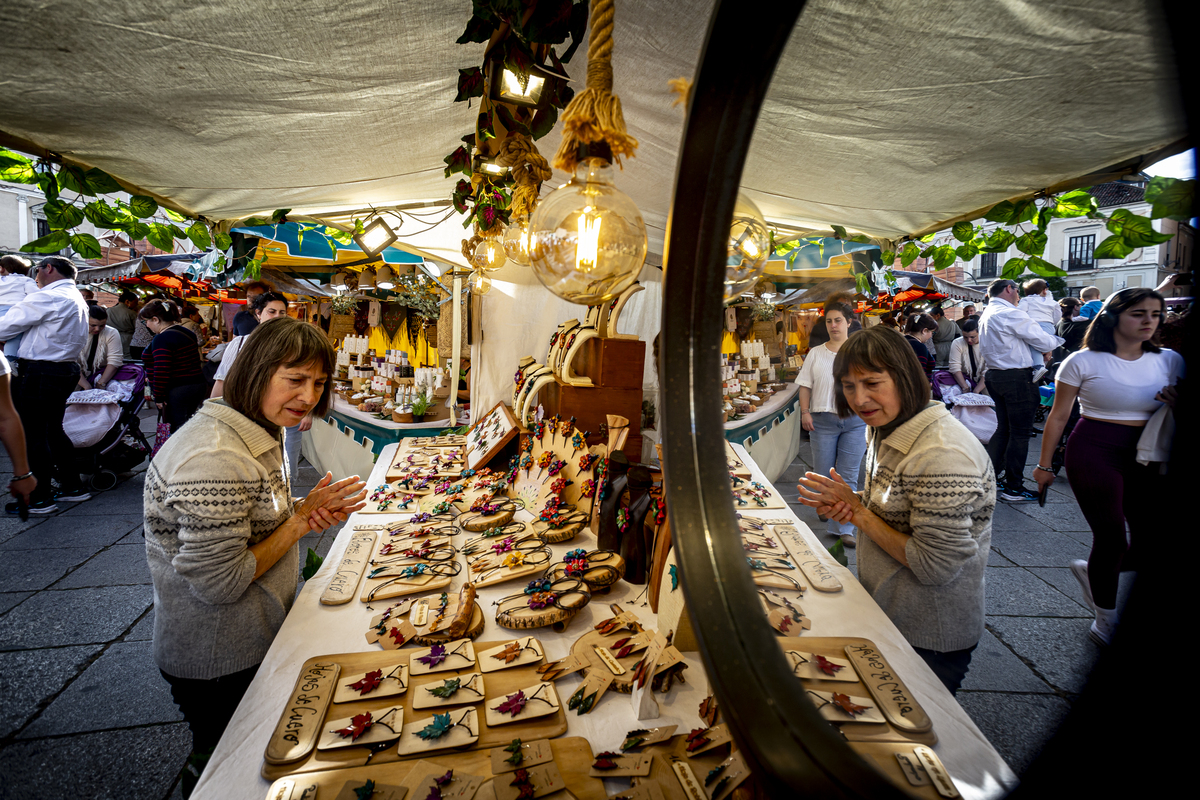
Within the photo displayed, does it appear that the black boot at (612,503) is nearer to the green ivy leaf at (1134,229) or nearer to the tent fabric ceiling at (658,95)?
the tent fabric ceiling at (658,95)

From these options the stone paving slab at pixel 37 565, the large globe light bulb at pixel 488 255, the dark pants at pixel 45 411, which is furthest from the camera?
the dark pants at pixel 45 411

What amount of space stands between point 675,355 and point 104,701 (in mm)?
3200

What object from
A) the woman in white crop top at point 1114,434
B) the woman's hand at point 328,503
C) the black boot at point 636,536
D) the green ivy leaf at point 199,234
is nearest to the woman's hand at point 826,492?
the woman in white crop top at point 1114,434

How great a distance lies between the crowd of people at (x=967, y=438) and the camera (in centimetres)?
36

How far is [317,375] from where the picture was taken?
5.51 feet

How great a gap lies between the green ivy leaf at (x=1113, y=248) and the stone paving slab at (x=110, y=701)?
3199 millimetres

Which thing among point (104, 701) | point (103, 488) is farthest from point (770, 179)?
point (103, 488)

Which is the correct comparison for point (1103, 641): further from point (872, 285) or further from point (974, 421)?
point (872, 285)

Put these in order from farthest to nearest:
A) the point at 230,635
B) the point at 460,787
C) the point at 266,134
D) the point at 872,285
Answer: the point at 266,134, the point at 230,635, the point at 460,787, the point at 872,285

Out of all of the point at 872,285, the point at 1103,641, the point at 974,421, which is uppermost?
the point at 872,285

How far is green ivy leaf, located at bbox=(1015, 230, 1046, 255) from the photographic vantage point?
0.49 metres

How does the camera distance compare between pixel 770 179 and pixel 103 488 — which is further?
pixel 103 488

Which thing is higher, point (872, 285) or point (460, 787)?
point (872, 285)

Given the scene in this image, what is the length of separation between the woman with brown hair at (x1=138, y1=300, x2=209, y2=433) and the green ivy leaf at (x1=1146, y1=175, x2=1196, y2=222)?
18.2 feet
